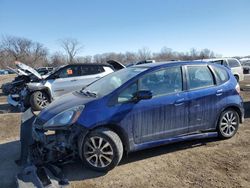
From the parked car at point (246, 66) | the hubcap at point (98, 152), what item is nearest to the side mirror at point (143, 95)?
the hubcap at point (98, 152)

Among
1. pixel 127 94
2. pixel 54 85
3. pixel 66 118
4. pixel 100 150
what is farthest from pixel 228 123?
pixel 54 85

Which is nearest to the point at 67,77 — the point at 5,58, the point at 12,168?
the point at 12,168

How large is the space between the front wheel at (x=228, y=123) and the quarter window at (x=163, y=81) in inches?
48.7

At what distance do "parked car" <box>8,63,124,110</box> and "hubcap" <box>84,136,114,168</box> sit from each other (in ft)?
20.4

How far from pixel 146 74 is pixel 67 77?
6226 millimetres

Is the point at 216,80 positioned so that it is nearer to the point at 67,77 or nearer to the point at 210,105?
the point at 210,105

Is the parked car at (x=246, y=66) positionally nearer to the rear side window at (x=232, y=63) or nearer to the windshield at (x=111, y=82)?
the rear side window at (x=232, y=63)

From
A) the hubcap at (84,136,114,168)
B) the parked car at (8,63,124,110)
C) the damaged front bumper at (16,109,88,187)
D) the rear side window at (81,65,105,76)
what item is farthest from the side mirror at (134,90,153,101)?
the rear side window at (81,65,105,76)

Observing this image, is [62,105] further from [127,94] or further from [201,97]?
[201,97]

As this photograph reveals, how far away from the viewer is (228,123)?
5613 millimetres

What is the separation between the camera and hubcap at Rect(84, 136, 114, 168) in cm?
425

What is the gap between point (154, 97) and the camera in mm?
4754

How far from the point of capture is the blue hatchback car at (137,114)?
429cm

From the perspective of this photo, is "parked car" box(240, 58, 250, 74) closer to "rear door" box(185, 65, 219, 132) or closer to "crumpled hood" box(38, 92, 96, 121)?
"rear door" box(185, 65, 219, 132)
